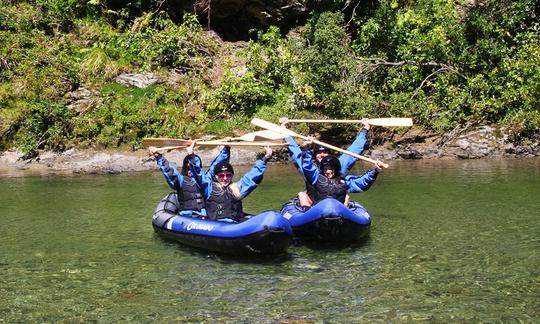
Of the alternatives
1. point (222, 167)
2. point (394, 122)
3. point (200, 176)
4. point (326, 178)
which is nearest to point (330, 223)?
point (326, 178)

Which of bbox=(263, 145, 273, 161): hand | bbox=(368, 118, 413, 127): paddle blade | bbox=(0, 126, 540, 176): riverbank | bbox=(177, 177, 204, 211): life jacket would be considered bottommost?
bbox=(0, 126, 540, 176): riverbank

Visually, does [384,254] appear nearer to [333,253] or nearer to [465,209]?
[333,253]

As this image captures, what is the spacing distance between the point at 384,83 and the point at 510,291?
37.1ft

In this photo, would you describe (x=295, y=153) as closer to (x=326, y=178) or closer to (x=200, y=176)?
(x=326, y=178)

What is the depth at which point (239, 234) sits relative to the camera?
6.13 m

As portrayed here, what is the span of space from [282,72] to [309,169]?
10.1 meters

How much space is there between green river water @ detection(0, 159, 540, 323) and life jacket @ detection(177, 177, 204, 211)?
582mm

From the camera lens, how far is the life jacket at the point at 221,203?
6824 millimetres

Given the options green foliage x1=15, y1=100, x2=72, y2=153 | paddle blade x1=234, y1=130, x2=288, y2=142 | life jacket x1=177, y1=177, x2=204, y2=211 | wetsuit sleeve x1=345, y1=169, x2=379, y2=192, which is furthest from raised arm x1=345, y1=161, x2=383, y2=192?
green foliage x1=15, y1=100, x2=72, y2=153

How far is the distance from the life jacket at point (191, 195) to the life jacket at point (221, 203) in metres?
0.84

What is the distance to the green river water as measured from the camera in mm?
4891

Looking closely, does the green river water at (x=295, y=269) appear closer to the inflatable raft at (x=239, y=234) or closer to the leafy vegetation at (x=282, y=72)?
the inflatable raft at (x=239, y=234)

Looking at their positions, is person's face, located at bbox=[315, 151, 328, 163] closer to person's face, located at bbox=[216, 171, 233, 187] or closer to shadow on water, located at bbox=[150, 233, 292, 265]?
person's face, located at bbox=[216, 171, 233, 187]

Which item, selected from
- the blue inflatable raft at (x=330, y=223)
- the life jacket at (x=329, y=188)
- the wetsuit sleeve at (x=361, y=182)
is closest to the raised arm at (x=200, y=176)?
the blue inflatable raft at (x=330, y=223)
